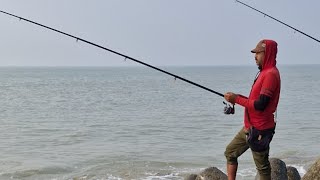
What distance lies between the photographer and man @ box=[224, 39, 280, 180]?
17.9 ft

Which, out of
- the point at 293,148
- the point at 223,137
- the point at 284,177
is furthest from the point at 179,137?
the point at 284,177

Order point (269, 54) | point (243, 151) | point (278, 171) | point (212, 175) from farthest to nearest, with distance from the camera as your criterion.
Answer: point (278, 171) → point (212, 175) → point (243, 151) → point (269, 54)

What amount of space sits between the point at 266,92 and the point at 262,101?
0.11m

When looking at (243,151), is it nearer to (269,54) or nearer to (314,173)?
(269,54)

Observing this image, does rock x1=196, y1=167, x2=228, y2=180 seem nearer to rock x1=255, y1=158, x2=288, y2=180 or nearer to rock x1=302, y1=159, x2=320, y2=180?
rock x1=255, y1=158, x2=288, y2=180

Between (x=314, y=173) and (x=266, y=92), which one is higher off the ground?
(x=266, y=92)

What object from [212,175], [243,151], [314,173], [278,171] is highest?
[243,151]

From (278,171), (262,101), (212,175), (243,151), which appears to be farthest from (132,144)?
(262,101)

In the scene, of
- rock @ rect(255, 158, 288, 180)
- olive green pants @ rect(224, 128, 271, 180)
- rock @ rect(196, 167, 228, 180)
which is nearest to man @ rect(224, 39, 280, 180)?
olive green pants @ rect(224, 128, 271, 180)

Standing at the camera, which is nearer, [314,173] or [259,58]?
[259,58]

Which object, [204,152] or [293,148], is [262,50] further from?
[293,148]

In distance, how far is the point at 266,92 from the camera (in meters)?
5.41

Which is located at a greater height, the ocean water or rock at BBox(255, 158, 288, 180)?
rock at BBox(255, 158, 288, 180)

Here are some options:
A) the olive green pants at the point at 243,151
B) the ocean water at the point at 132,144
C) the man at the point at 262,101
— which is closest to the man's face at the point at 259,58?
the man at the point at 262,101
